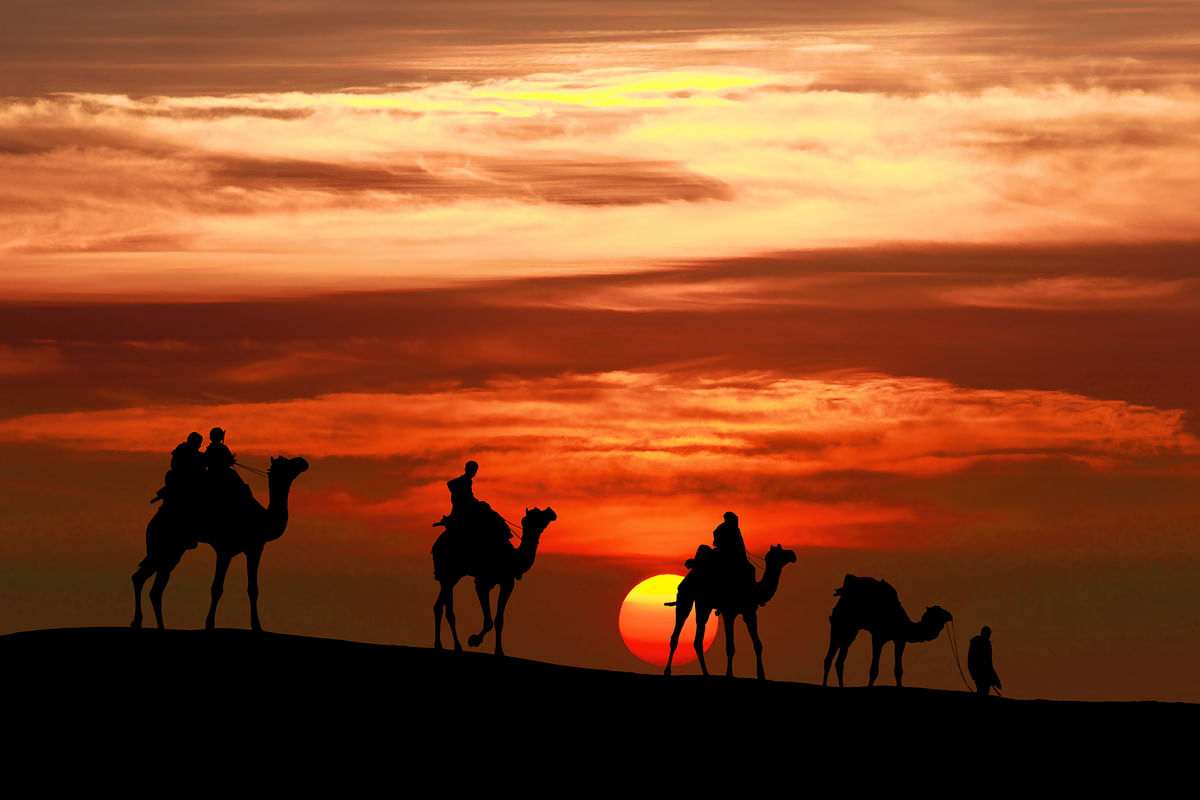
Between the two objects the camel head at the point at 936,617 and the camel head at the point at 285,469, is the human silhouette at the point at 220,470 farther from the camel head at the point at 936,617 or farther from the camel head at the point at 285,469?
the camel head at the point at 936,617

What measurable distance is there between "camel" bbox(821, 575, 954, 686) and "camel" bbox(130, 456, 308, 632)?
13.1 m

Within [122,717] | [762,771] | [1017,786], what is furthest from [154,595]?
[1017,786]

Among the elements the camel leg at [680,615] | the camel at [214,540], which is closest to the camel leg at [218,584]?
the camel at [214,540]

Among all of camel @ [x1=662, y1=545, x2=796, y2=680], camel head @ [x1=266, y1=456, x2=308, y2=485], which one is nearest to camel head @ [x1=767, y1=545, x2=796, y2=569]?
camel @ [x1=662, y1=545, x2=796, y2=680]

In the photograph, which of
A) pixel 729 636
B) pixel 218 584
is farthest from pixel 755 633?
pixel 218 584

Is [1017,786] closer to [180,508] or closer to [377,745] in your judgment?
[377,745]

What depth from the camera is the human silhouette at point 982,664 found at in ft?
140

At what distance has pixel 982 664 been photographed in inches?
1683

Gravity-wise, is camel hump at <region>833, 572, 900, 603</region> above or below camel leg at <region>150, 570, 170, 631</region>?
above

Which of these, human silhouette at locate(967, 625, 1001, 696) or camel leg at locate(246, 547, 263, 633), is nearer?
camel leg at locate(246, 547, 263, 633)

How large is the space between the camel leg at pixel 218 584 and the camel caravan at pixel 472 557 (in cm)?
2

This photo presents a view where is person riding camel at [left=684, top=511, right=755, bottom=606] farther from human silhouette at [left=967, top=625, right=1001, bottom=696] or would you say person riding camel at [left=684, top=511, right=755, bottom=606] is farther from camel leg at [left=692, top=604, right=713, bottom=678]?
human silhouette at [left=967, top=625, right=1001, bottom=696]

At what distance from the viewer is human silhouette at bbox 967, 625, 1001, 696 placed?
140 feet

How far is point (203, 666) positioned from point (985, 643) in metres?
17.6
